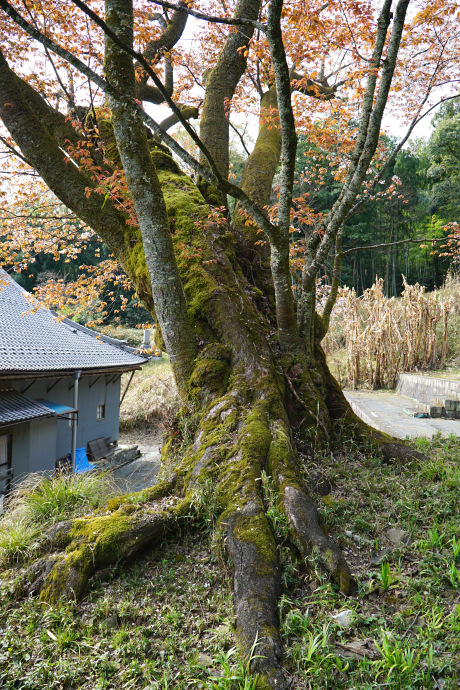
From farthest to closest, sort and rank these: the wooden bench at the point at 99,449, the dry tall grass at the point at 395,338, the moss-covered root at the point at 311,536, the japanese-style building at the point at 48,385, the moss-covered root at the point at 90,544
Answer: the wooden bench at the point at 99,449, the dry tall grass at the point at 395,338, the japanese-style building at the point at 48,385, the moss-covered root at the point at 90,544, the moss-covered root at the point at 311,536

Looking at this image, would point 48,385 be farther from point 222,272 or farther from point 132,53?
point 132,53

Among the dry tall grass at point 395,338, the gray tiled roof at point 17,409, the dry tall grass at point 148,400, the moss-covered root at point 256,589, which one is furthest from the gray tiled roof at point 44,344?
the dry tall grass at point 395,338

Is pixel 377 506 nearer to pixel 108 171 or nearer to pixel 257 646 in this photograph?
pixel 257 646

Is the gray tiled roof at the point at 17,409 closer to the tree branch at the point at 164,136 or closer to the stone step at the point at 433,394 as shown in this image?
the tree branch at the point at 164,136

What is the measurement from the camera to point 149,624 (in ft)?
6.99

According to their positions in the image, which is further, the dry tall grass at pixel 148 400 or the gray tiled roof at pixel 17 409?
the dry tall grass at pixel 148 400

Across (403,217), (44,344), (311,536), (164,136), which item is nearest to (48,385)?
(44,344)

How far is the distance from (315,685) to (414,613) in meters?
0.65

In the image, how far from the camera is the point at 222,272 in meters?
4.51

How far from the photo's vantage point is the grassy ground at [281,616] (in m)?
1.75

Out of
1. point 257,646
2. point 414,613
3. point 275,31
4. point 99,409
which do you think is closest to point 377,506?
point 414,613

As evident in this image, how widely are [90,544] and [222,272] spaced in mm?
2976

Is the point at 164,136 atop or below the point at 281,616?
atop

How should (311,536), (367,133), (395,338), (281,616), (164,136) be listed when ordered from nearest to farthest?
(281,616) → (311,536) → (164,136) → (367,133) → (395,338)
